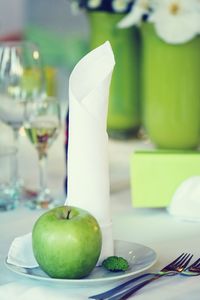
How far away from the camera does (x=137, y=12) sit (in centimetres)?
193

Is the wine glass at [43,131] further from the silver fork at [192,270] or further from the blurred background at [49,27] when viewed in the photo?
the blurred background at [49,27]

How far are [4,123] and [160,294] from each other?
0.67 m

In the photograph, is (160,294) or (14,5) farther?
(14,5)

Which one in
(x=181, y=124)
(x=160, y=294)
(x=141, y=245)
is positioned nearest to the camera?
(x=160, y=294)

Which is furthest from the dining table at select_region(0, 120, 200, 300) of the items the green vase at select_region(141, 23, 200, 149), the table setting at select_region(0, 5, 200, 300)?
the green vase at select_region(141, 23, 200, 149)

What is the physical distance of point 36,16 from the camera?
12.1 ft

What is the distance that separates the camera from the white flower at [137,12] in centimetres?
192

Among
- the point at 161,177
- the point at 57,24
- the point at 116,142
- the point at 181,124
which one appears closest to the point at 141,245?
the point at 161,177

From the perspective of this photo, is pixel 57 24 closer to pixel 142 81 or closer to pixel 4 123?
pixel 142 81

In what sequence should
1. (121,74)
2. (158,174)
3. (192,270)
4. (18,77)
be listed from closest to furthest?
(192,270)
(158,174)
(18,77)
(121,74)

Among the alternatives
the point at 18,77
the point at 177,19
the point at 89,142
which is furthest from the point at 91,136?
the point at 177,19

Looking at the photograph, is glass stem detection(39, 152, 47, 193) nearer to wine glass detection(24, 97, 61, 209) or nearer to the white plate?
wine glass detection(24, 97, 61, 209)

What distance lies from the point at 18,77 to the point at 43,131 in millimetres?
254

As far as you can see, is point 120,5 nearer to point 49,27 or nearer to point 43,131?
point 43,131
